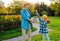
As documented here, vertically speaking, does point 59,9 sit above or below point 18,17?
below

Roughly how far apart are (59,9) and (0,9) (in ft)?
84.9

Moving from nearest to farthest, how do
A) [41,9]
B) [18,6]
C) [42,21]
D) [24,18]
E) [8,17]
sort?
[24,18]
[42,21]
[8,17]
[18,6]
[41,9]

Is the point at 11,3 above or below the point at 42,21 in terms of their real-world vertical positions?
below

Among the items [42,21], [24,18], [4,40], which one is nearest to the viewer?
[24,18]

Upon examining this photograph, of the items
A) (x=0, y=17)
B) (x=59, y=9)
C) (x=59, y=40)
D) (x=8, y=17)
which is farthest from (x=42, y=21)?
(x=59, y=9)

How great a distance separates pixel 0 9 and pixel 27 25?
10352mm

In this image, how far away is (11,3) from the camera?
118ft

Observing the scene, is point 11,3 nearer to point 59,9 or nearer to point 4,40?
point 59,9

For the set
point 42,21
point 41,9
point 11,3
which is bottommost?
point 41,9

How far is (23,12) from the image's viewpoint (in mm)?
9727

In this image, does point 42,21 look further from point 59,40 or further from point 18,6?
point 18,6

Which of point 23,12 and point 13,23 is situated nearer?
point 23,12

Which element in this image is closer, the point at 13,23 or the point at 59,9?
the point at 13,23

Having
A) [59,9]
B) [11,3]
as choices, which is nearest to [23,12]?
[11,3]
